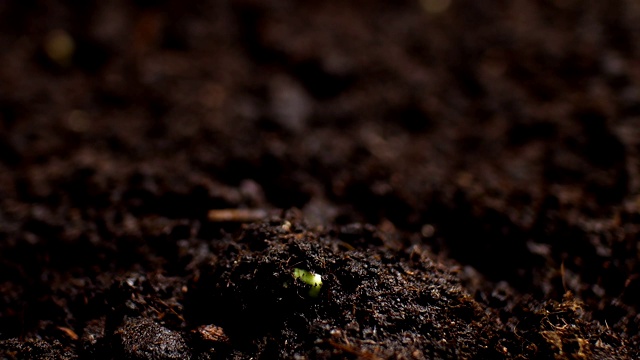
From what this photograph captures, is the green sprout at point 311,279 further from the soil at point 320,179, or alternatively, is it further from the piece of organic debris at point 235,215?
the piece of organic debris at point 235,215

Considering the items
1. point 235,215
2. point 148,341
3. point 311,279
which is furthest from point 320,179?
point 148,341

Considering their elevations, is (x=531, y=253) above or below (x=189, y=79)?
below

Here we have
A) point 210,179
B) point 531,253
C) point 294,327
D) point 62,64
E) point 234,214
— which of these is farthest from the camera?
point 62,64

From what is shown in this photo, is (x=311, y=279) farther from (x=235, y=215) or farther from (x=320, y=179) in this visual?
(x=320, y=179)

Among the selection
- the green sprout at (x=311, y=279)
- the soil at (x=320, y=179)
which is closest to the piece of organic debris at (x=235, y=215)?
the soil at (x=320, y=179)

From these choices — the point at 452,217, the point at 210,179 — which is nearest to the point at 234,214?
the point at 210,179

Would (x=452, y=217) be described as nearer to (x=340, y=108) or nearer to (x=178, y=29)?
(x=340, y=108)

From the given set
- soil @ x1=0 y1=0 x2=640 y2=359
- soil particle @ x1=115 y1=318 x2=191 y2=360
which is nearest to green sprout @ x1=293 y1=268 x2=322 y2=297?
soil @ x1=0 y1=0 x2=640 y2=359

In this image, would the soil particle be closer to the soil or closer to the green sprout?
the soil
